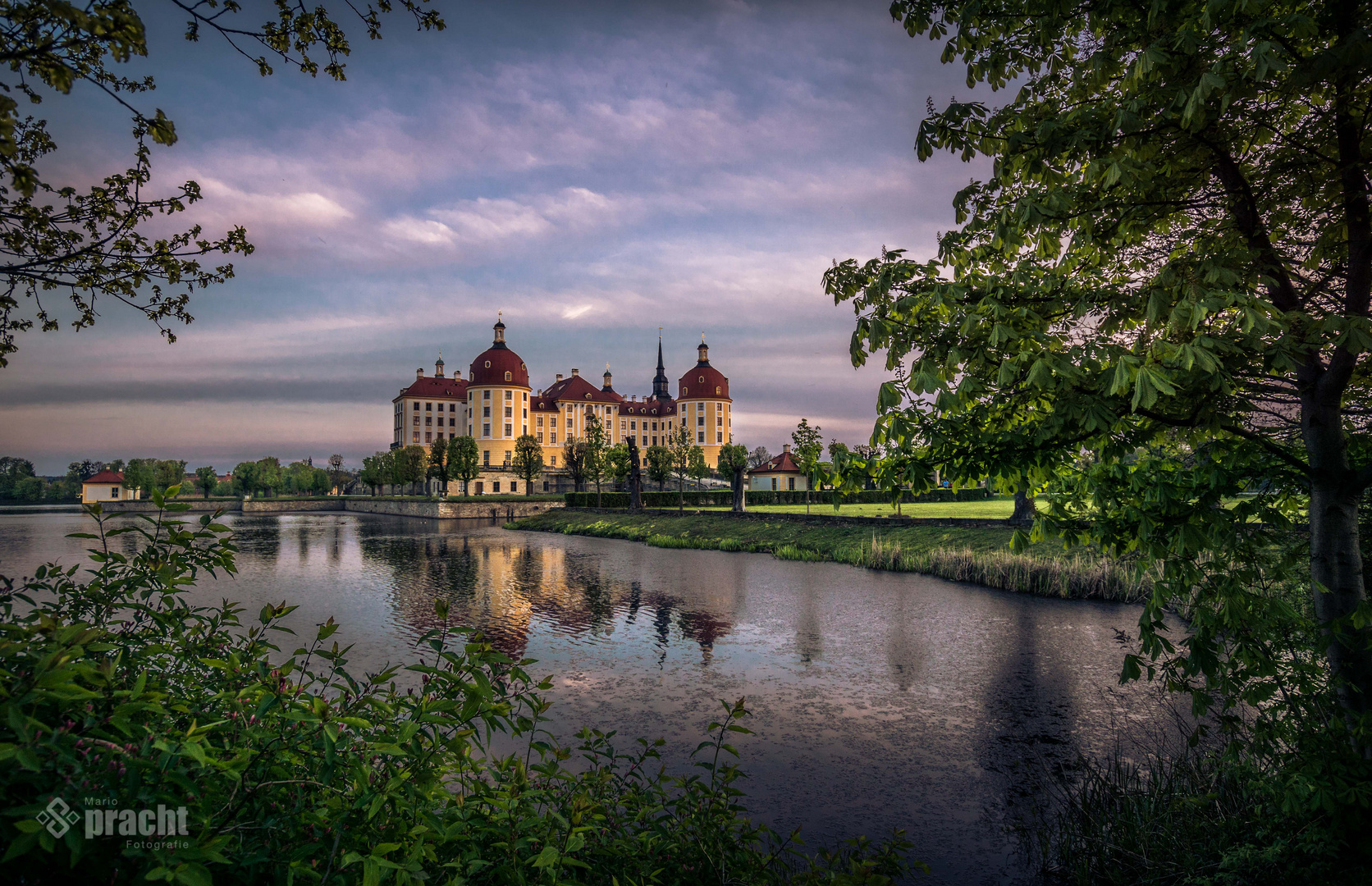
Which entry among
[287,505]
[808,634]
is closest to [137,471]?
[287,505]

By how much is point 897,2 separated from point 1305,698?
17.8ft

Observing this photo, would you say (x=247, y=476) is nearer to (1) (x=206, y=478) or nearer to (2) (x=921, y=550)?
(1) (x=206, y=478)

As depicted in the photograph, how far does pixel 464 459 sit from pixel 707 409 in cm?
3871

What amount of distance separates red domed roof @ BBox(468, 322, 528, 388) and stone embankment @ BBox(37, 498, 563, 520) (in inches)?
828

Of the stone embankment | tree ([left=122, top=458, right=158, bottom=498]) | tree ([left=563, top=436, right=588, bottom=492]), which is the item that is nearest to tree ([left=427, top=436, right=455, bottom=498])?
the stone embankment

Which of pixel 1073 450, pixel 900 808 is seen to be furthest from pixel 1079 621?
pixel 1073 450

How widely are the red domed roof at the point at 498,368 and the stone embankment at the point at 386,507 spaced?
2104 centimetres

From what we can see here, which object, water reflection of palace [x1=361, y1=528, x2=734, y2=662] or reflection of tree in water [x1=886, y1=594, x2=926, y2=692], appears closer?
reflection of tree in water [x1=886, y1=594, x2=926, y2=692]

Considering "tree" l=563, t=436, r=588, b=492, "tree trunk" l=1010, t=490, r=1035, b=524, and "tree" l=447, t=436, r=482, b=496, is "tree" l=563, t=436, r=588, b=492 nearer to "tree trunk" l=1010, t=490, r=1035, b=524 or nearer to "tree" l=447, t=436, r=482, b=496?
"tree" l=447, t=436, r=482, b=496

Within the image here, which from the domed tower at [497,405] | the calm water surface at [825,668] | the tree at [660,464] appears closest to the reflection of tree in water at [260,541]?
the calm water surface at [825,668]

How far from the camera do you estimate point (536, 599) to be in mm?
16844

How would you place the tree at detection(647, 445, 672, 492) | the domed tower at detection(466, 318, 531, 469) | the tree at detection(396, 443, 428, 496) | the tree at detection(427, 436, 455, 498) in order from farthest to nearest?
the domed tower at detection(466, 318, 531, 469), the tree at detection(396, 443, 428, 496), the tree at detection(427, 436, 455, 498), the tree at detection(647, 445, 672, 492)

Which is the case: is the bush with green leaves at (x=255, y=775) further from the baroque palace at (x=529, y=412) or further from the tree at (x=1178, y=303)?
the baroque palace at (x=529, y=412)

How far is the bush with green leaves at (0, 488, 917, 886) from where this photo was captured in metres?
1.57
